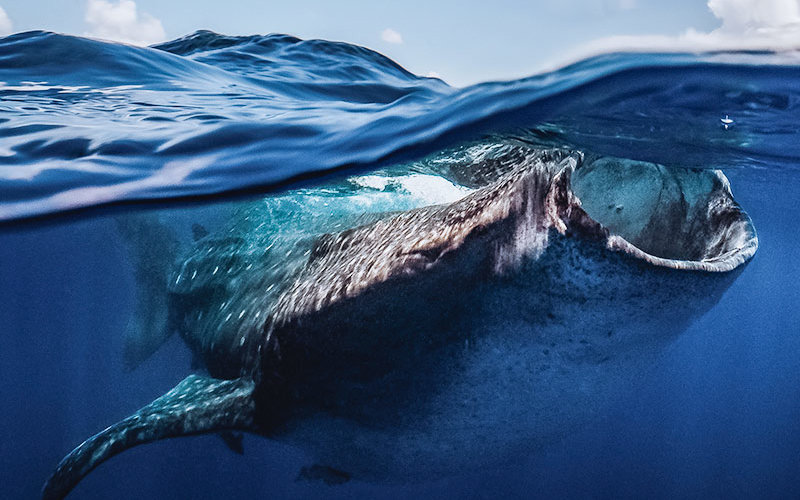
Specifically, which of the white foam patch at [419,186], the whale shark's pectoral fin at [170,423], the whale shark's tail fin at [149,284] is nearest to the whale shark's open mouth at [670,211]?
the whale shark's pectoral fin at [170,423]

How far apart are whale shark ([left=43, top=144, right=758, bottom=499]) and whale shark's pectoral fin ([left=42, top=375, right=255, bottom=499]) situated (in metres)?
0.01

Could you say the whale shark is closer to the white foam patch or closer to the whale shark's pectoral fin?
the whale shark's pectoral fin

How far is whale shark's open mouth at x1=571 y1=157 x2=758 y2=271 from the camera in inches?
116

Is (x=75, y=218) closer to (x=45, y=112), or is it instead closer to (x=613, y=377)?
(x=45, y=112)

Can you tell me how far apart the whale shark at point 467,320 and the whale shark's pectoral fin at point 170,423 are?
0.01m

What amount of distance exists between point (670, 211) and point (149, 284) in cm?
1000

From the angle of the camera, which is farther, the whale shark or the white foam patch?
the white foam patch

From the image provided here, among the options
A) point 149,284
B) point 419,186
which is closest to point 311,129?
point 419,186

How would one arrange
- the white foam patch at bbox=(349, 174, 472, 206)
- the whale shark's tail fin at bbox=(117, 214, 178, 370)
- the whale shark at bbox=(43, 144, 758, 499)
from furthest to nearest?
the whale shark's tail fin at bbox=(117, 214, 178, 370) → the white foam patch at bbox=(349, 174, 472, 206) → the whale shark at bbox=(43, 144, 758, 499)

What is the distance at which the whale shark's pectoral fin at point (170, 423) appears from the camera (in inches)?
157

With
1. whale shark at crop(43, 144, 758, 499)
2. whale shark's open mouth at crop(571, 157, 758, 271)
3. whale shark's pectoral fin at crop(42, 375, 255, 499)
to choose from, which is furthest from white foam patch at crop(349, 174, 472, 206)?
whale shark's pectoral fin at crop(42, 375, 255, 499)

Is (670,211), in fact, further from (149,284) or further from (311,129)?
(149,284)

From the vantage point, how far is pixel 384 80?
8.80 m

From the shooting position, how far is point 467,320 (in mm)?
2840
